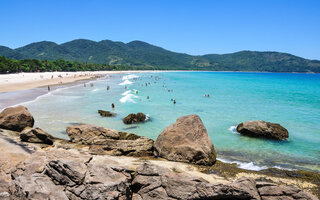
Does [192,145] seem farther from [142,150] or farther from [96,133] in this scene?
[96,133]

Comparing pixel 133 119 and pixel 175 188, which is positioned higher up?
pixel 175 188

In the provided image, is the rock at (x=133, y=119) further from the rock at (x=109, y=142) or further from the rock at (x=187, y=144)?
the rock at (x=187, y=144)

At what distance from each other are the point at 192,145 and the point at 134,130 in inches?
366

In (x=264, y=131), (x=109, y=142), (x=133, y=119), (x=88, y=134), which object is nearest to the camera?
(x=109, y=142)

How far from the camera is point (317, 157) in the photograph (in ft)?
Answer: 48.9

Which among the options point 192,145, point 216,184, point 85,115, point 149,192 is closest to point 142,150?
point 192,145

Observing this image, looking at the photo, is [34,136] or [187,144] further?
[34,136]

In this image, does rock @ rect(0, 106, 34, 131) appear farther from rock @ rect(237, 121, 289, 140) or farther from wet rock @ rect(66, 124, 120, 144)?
rock @ rect(237, 121, 289, 140)

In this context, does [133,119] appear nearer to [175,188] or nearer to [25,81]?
[175,188]

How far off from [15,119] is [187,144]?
42.0ft

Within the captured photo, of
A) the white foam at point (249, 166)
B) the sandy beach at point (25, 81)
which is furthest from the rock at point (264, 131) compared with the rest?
the sandy beach at point (25, 81)

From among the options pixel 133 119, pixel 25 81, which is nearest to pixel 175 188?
pixel 133 119

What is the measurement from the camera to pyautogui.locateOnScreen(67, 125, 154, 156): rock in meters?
12.4

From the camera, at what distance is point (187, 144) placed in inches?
472
